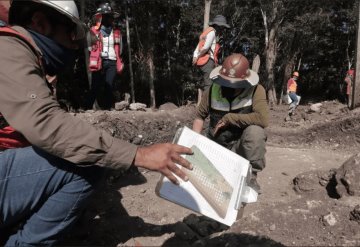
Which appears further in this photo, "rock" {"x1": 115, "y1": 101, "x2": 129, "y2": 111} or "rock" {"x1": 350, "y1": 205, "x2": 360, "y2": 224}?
"rock" {"x1": 115, "y1": 101, "x2": 129, "y2": 111}

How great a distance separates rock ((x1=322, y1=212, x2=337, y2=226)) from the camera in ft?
7.93

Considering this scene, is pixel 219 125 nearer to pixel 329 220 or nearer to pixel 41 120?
pixel 329 220

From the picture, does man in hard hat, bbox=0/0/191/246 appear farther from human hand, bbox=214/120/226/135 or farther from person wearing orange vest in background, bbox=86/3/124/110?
person wearing orange vest in background, bbox=86/3/124/110

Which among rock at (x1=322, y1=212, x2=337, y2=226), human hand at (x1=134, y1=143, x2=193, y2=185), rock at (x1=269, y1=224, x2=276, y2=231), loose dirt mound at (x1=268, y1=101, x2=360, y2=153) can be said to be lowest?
loose dirt mound at (x1=268, y1=101, x2=360, y2=153)

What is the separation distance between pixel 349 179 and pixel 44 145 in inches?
102

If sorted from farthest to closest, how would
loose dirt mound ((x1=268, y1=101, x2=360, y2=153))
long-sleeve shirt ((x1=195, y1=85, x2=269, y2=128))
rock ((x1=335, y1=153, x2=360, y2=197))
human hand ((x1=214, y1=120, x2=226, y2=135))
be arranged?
loose dirt mound ((x1=268, y1=101, x2=360, y2=153))
human hand ((x1=214, y1=120, x2=226, y2=135))
long-sleeve shirt ((x1=195, y1=85, x2=269, y2=128))
rock ((x1=335, y1=153, x2=360, y2=197))

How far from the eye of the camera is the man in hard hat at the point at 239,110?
3.21m

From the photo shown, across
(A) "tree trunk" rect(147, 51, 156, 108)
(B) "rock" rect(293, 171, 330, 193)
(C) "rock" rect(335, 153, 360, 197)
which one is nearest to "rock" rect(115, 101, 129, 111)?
(B) "rock" rect(293, 171, 330, 193)

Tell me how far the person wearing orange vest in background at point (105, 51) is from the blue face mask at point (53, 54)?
3424 millimetres

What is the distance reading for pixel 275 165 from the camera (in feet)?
14.6

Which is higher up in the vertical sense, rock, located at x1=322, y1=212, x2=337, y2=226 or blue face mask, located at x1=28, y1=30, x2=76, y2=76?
blue face mask, located at x1=28, y1=30, x2=76, y2=76

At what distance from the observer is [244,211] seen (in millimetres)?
3096

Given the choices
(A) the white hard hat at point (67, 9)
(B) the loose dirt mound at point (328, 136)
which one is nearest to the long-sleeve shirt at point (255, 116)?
(A) the white hard hat at point (67, 9)

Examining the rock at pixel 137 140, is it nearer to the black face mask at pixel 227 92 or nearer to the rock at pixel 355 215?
the black face mask at pixel 227 92
